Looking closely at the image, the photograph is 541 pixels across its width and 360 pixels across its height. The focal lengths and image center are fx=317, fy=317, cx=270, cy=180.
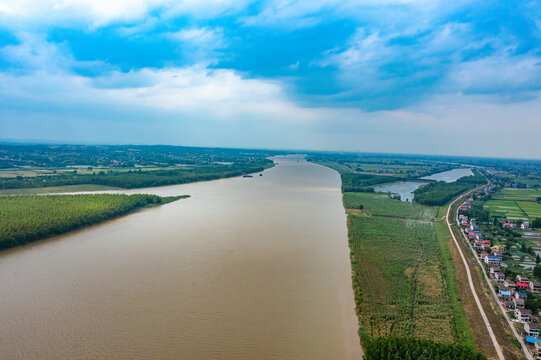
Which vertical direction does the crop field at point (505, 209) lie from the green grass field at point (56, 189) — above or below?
below

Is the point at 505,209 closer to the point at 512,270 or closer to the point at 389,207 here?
the point at 389,207

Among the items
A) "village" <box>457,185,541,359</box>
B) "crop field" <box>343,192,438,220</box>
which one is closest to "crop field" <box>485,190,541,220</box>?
"village" <box>457,185,541,359</box>

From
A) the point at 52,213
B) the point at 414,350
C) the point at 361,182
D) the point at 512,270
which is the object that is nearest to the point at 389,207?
the point at 512,270

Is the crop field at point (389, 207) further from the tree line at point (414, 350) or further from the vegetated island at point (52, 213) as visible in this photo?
the vegetated island at point (52, 213)

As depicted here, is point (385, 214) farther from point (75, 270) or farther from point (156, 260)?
point (75, 270)

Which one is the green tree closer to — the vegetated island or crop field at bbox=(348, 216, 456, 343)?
crop field at bbox=(348, 216, 456, 343)

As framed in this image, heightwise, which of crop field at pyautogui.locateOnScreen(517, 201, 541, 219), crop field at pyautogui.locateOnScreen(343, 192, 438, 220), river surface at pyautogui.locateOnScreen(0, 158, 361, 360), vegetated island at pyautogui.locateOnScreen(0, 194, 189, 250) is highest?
Result: vegetated island at pyautogui.locateOnScreen(0, 194, 189, 250)

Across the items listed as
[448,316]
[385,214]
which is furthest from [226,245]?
[385,214]

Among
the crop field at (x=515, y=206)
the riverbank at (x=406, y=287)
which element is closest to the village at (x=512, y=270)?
the riverbank at (x=406, y=287)
